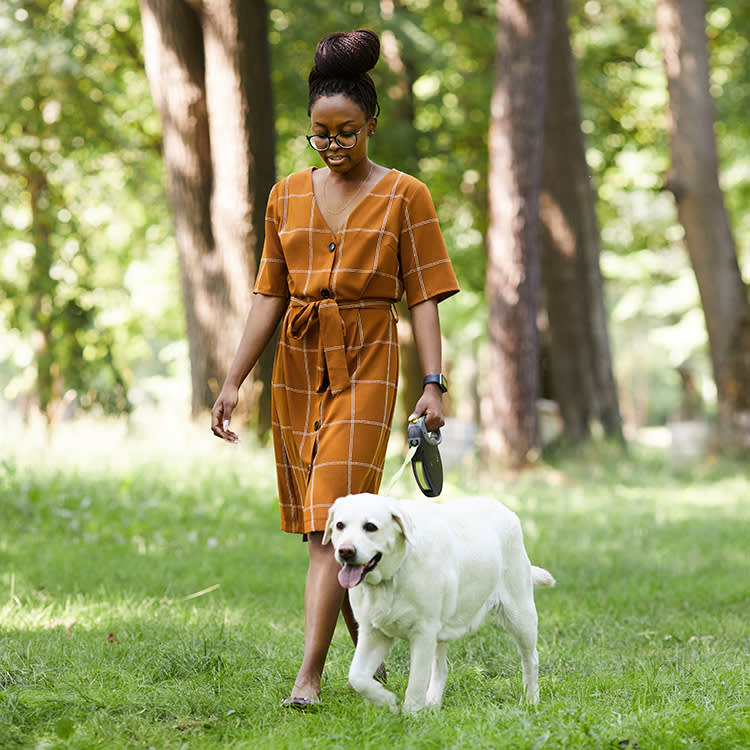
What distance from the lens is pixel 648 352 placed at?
204 ft

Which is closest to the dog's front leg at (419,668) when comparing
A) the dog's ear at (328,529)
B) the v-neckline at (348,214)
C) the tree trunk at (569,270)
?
the dog's ear at (328,529)

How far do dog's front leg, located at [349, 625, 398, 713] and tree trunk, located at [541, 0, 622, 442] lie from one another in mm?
14491

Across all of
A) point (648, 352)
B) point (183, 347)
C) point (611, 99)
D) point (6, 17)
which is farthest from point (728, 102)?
point (648, 352)

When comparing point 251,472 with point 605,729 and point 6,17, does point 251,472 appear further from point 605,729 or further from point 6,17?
point 6,17

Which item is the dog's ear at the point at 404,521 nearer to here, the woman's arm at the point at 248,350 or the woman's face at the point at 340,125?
the woman's arm at the point at 248,350

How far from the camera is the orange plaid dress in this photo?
4.50 metres

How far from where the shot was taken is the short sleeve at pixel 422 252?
15.1 feet

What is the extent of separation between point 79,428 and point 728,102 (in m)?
13.5

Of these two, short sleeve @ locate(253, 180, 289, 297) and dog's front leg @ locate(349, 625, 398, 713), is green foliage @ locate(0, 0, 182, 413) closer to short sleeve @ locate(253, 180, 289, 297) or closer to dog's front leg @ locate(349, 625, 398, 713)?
short sleeve @ locate(253, 180, 289, 297)

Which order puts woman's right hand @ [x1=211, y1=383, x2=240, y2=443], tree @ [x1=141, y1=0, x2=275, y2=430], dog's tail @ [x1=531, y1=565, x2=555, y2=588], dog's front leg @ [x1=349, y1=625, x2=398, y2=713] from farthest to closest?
tree @ [x1=141, y1=0, x2=275, y2=430]
dog's tail @ [x1=531, y1=565, x2=555, y2=588]
woman's right hand @ [x1=211, y1=383, x2=240, y2=443]
dog's front leg @ [x1=349, y1=625, x2=398, y2=713]

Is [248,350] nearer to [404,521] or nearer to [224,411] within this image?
[224,411]

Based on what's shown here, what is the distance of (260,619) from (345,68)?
325 cm

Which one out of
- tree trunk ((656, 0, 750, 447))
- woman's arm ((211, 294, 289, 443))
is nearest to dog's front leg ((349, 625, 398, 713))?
woman's arm ((211, 294, 289, 443))

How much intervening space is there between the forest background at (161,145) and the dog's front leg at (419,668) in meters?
11.4
